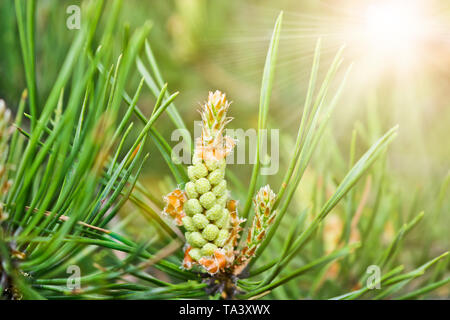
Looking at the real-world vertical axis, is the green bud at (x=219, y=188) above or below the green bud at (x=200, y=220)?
above

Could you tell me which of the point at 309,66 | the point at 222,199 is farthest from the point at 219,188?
the point at 309,66

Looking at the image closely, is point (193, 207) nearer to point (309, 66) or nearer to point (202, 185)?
point (202, 185)

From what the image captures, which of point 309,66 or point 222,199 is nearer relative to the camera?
point 222,199

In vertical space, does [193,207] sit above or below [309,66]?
below

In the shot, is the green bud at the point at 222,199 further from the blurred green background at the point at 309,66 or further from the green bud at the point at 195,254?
the blurred green background at the point at 309,66

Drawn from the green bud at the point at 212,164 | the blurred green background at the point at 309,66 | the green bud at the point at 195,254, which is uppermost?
the blurred green background at the point at 309,66

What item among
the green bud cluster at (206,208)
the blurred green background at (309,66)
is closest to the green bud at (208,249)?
the green bud cluster at (206,208)

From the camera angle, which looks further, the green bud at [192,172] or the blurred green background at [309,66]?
the blurred green background at [309,66]

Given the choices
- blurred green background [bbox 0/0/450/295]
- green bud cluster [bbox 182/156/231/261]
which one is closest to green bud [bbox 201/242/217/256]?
green bud cluster [bbox 182/156/231/261]
